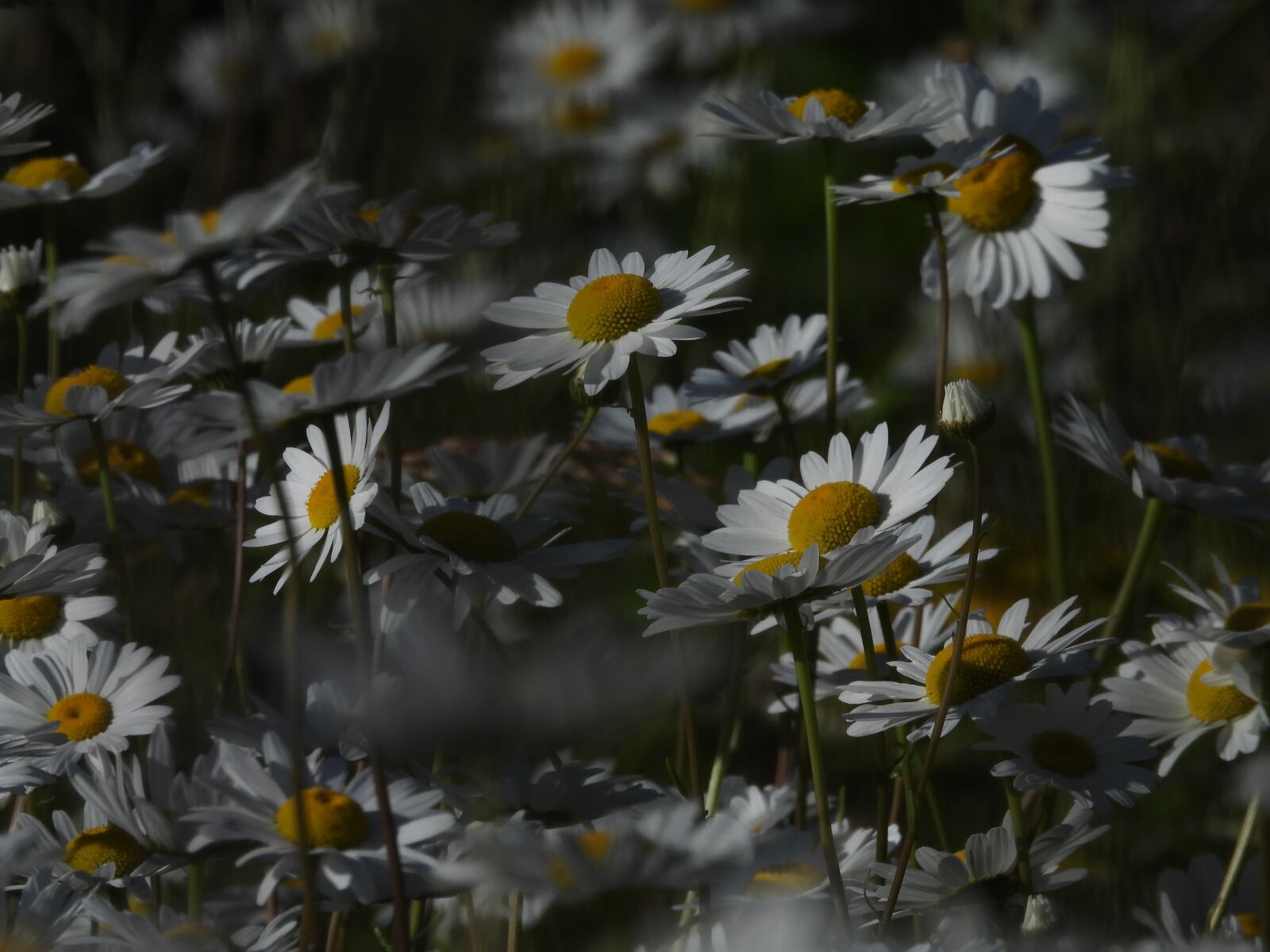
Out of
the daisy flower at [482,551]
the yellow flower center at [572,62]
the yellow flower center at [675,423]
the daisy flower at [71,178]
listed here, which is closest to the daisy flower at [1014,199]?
the yellow flower center at [675,423]

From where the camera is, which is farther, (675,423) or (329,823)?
(675,423)

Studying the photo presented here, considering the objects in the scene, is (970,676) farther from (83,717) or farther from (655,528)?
(83,717)

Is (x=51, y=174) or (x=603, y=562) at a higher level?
(x=51, y=174)

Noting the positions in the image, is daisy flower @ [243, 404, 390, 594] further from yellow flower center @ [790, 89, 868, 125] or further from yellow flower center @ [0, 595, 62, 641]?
yellow flower center @ [790, 89, 868, 125]

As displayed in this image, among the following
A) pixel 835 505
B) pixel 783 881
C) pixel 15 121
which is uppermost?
pixel 15 121

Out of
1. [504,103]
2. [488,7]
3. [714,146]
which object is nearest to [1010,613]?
[488,7]

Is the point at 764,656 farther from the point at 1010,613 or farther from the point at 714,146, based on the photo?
the point at 714,146

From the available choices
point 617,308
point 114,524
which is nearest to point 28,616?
point 114,524

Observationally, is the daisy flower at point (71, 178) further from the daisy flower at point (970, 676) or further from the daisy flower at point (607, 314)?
the daisy flower at point (970, 676)
